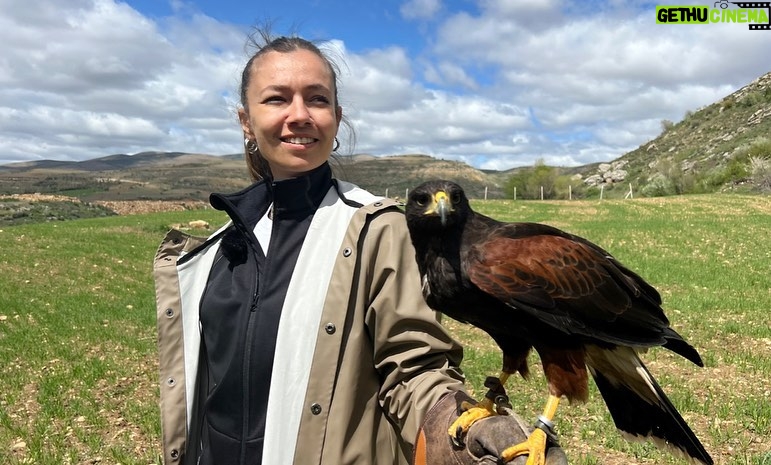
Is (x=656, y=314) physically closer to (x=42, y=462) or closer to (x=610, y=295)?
(x=610, y=295)

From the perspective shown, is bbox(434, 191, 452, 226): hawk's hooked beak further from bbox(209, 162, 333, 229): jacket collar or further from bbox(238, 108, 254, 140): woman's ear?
bbox(238, 108, 254, 140): woman's ear

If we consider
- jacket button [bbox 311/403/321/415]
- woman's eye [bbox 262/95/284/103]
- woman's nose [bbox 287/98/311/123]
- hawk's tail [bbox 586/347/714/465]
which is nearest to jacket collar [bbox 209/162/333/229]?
woman's nose [bbox 287/98/311/123]

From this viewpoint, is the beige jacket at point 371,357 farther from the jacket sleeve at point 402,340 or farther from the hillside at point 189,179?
the hillside at point 189,179

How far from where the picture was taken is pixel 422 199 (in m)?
2.92

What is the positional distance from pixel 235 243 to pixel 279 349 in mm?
710

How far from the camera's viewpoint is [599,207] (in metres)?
33.8

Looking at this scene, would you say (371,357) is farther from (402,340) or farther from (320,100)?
(320,100)

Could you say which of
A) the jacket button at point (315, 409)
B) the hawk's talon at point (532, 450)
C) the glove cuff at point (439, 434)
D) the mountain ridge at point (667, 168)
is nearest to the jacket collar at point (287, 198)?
the jacket button at point (315, 409)

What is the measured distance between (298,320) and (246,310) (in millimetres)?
333

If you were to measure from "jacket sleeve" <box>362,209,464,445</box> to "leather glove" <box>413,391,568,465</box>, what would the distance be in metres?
0.05

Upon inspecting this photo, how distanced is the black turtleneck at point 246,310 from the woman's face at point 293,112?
111 mm

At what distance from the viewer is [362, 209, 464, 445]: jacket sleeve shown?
242cm

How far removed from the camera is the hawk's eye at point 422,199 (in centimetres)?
290

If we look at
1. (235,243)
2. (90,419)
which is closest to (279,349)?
(235,243)
